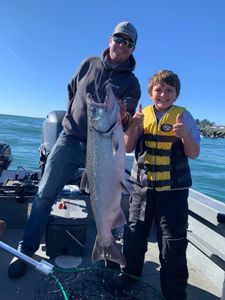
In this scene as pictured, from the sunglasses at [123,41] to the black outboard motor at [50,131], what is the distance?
11.5 ft

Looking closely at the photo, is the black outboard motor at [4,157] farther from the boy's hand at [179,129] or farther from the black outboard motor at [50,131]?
the boy's hand at [179,129]

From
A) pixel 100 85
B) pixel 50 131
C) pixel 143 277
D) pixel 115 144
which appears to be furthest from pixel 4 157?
pixel 115 144

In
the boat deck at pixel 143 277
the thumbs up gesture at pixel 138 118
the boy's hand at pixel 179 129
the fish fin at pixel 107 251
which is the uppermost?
the thumbs up gesture at pixel 138 118

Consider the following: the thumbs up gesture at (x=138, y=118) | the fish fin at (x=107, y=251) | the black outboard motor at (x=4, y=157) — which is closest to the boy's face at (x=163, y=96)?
the thumbs up gesture at (x=138, y=118)

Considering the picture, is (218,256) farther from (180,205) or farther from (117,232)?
(117,232)

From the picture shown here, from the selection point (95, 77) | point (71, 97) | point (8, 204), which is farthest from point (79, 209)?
point (95, 77)

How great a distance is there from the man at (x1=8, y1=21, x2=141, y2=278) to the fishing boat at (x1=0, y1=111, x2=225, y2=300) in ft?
1.01

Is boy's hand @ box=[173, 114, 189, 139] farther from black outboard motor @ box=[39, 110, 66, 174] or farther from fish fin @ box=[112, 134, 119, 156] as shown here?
black outboard motor @ box=[39, 110, 66, 174]

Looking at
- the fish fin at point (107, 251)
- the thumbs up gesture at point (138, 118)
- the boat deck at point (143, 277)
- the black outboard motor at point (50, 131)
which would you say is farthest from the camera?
the black outboard motor at point (50, 131)

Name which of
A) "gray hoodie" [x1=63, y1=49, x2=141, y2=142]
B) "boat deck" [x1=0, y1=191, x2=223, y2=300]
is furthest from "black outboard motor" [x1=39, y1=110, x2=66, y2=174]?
"gray hoodie" [x1=63, y1=49, x2=141, y2=142]

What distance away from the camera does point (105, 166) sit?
260cm

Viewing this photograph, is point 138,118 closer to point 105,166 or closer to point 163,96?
point 163,96

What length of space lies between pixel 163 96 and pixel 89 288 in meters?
2.03

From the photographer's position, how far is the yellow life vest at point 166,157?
3.10m
